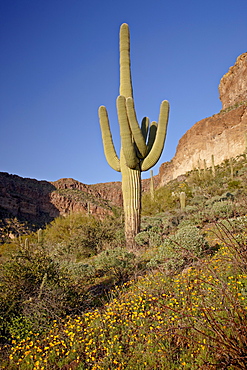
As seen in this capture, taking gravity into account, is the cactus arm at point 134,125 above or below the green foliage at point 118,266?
above

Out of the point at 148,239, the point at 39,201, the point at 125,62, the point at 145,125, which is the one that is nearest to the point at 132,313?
the point at 148,239

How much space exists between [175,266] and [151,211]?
13553 mm

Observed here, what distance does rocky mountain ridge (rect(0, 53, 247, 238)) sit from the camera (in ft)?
154

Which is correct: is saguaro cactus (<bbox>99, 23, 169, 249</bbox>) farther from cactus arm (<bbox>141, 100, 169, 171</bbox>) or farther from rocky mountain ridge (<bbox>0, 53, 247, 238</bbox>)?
rocky mountain ridge (<bbox>0, 53, 247, 238</bbox>)

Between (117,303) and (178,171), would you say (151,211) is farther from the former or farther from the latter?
(178,171)

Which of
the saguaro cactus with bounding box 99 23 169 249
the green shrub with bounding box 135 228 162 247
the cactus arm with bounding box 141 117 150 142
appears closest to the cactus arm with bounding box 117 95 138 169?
the saguaro cactus with bounding box 99 23 169 249

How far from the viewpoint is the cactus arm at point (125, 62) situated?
10.6 m

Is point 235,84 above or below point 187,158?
above

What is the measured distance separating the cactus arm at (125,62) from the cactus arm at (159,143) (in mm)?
1438

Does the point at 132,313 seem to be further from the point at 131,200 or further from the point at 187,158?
the point at 187,158

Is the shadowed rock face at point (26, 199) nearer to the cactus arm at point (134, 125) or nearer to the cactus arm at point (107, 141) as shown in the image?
the cactus arm at point (107, 141)

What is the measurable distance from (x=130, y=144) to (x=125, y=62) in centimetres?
357

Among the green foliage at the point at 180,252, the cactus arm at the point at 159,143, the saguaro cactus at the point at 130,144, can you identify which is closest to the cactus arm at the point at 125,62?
the saguaro cactus at the point at 130,144

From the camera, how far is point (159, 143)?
10.1 m
